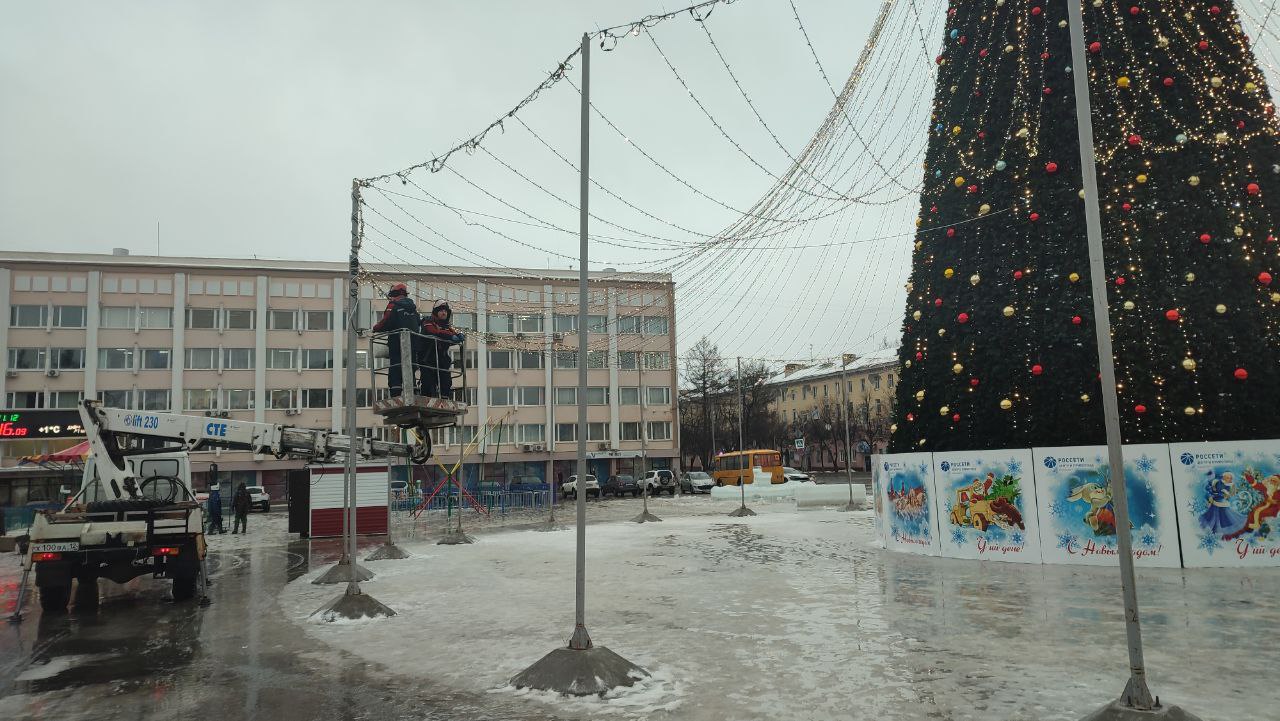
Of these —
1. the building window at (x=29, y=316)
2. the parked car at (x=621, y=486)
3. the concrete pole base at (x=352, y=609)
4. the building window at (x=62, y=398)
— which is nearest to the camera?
the concrete pole base at (x=352, y=609)

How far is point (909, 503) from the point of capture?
16.0 metres

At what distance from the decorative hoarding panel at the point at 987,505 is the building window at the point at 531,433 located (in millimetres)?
43961

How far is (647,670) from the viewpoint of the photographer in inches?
299

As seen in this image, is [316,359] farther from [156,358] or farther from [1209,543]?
[1209,543]

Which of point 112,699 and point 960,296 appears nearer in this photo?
point 112,699

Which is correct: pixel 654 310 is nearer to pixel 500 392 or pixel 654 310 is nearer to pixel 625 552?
pixel 500 392

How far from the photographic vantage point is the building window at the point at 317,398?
178 ft

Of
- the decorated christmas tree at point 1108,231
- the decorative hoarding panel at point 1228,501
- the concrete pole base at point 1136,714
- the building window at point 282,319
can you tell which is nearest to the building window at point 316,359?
the building window at point 282,319

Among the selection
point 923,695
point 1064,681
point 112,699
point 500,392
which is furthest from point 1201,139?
point 500,392

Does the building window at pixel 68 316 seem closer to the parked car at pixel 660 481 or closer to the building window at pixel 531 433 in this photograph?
the building window at pixel 531 433

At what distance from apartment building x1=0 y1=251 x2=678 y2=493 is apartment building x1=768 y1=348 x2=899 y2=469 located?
28740 millimetres

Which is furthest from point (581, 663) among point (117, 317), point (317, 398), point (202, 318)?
point (117, 317)

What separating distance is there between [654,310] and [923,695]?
46.5m

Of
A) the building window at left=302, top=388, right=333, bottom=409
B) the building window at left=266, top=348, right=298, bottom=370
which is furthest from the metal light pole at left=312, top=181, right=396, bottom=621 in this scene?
the building window at left=266, top=348, right=298, bottom=370
